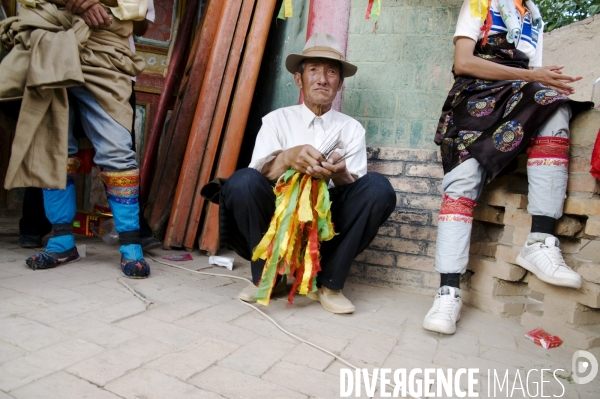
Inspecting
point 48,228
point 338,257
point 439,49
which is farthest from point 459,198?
point 48,228

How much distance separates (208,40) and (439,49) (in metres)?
1.70

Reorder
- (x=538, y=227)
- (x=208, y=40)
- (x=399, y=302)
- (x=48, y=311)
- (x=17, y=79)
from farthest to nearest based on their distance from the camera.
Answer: (x=208, y=40) < (x=399, y=302) < (x=17, y=79) < (x=538, y=227) < (x=48, y=311)

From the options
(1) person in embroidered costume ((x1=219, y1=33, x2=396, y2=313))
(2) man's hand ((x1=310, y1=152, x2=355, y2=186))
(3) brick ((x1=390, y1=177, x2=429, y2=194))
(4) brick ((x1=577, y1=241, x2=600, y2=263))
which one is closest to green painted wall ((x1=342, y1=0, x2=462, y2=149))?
(3) brick ((x1=390, y1=177, x2=429, y2=194))

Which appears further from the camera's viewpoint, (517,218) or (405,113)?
(405,113)

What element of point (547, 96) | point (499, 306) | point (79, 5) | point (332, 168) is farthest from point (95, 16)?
point (499, 306)

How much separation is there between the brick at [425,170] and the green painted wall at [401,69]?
0.13 meters

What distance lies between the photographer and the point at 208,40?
133 inches

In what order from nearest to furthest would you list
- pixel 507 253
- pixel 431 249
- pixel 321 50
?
1. pixel 507 253
2. pixel 321 50
3. pixel 431 249

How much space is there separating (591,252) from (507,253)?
371 millimetres

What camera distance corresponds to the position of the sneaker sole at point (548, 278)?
6.07ft

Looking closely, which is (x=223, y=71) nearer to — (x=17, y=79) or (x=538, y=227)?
(x=17, y=79)

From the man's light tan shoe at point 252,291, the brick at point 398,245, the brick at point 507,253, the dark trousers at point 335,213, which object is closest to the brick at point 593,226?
the brick at point 507,253

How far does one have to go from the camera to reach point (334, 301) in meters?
2.20

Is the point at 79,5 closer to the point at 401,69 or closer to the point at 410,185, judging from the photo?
the point at 401,69
